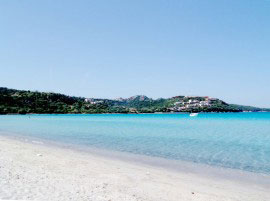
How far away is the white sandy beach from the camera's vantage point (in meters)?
8.60

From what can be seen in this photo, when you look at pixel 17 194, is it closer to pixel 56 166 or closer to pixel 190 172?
pixel 56 166

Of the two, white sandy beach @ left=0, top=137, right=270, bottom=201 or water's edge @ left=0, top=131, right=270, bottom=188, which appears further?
water's edge @ left=0, top=131, right=270, bottom=188

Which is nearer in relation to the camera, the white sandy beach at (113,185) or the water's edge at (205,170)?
the white sandy beach at (113,185)

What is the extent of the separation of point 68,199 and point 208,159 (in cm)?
1219

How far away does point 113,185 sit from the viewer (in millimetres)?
10398

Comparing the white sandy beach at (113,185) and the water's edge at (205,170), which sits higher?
the white sandy beach at (113,185)

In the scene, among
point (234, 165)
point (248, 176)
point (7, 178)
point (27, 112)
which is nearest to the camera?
point (7, 178)

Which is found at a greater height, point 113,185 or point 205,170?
point 113,185

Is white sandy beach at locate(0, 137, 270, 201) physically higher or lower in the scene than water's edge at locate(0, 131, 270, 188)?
higher

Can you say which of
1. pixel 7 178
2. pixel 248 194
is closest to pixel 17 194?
pixel 7 178

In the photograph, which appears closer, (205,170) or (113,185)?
(113,185)

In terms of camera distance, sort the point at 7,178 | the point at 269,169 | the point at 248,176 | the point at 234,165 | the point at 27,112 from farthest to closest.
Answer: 1. the point at 27,112
2. the point at 234,165
3. the point at 269,169
4. the point at 248,176
5. the point at 7,178

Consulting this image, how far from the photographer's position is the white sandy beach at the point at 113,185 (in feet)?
28.2

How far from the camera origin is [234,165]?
54.6 feet
